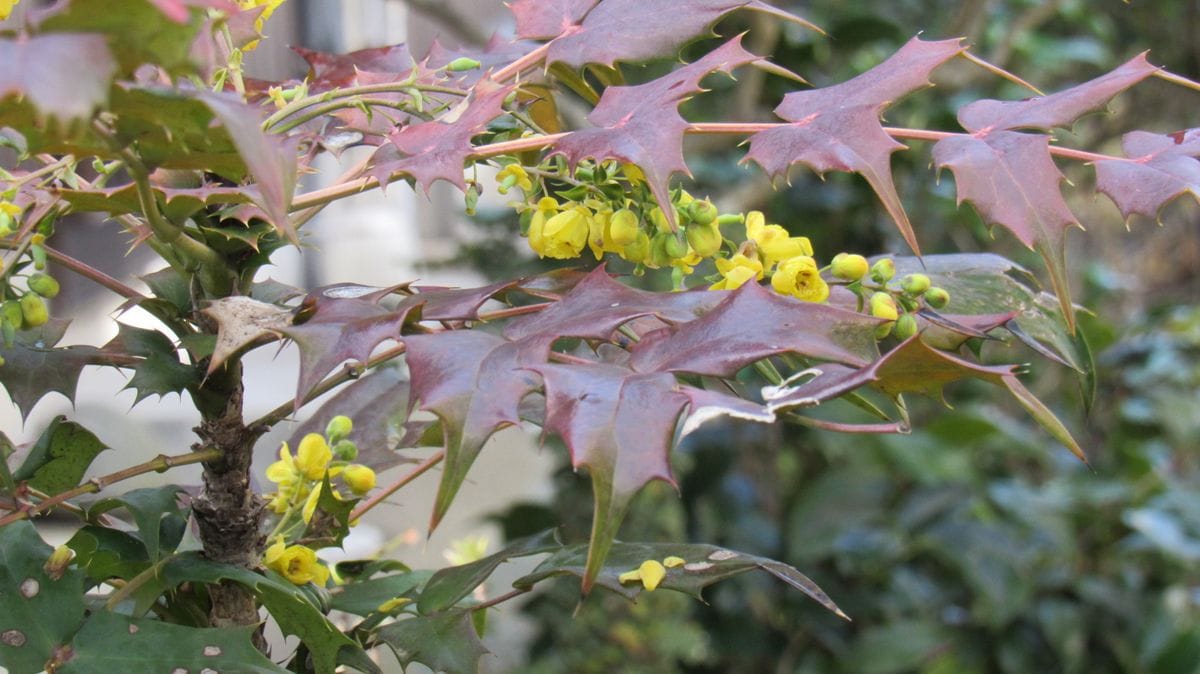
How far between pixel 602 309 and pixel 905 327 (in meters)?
0.13

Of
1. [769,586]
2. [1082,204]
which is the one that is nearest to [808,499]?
[769,586]

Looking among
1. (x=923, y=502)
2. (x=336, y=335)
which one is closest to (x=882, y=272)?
(x=336, y=335)

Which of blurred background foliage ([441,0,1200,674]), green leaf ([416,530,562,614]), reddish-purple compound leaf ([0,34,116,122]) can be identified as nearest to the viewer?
reddish-purple compound leaf ([0,34,116,122])

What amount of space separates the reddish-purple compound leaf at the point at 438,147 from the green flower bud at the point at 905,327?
178 millimetres

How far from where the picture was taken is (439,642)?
19.6 inches

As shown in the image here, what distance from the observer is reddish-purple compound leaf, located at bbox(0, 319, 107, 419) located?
513mm

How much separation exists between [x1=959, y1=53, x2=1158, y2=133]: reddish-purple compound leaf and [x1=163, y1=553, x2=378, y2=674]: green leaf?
1.10ft

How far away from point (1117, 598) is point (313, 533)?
151 cm

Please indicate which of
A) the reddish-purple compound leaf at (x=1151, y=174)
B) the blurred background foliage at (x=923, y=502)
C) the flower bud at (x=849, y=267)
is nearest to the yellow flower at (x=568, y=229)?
the flower bud at (x=849, y=267)

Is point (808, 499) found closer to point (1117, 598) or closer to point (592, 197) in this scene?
point (1117, 598)

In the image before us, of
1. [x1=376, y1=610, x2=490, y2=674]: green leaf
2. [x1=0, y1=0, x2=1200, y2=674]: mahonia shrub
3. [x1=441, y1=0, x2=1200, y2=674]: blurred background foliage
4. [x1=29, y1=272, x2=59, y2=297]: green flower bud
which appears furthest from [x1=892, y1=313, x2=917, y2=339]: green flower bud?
[x1=441, y1=0, x2=1200, y2=674]: blurred background foliage

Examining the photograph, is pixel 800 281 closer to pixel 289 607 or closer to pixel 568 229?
pixel 568 229

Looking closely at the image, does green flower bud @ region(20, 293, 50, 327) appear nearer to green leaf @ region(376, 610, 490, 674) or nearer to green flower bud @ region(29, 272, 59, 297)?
green flower bud @ region(29, 272, 59, 297)

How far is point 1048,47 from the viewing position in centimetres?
213
